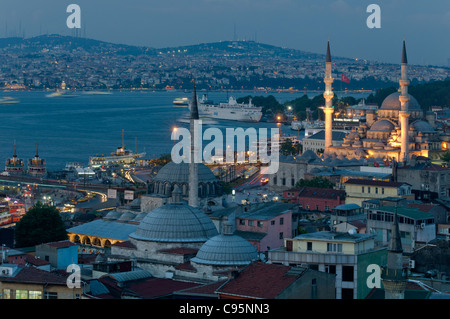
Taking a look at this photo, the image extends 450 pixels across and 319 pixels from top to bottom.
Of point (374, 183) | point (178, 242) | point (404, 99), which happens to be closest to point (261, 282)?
point (178, 242)

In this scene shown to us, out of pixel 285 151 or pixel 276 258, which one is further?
pixel 285 151

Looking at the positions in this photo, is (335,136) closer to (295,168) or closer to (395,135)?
(395,135)

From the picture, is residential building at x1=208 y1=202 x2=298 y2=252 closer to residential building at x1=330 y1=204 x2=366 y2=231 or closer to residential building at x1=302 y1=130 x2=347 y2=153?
residential building at x1=330 y1=204 x2=366 y2=231

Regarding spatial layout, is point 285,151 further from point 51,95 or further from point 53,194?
point 51,95

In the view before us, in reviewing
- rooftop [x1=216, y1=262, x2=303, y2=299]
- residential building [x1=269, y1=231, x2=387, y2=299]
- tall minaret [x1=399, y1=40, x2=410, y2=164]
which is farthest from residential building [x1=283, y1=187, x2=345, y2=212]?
rooftop [x1=216, y1=262, x2=303, y2=299]

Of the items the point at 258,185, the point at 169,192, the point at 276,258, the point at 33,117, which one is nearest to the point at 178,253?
the point at 276,258

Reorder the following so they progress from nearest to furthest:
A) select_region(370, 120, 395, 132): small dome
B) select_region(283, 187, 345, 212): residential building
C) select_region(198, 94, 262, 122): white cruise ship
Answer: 1. select_region(283, 187, 345, 212): residential building
2. select_region(370, 120, 395, 132): small dome
3. select_region(198, 94, 262, 122): white cruise ship
